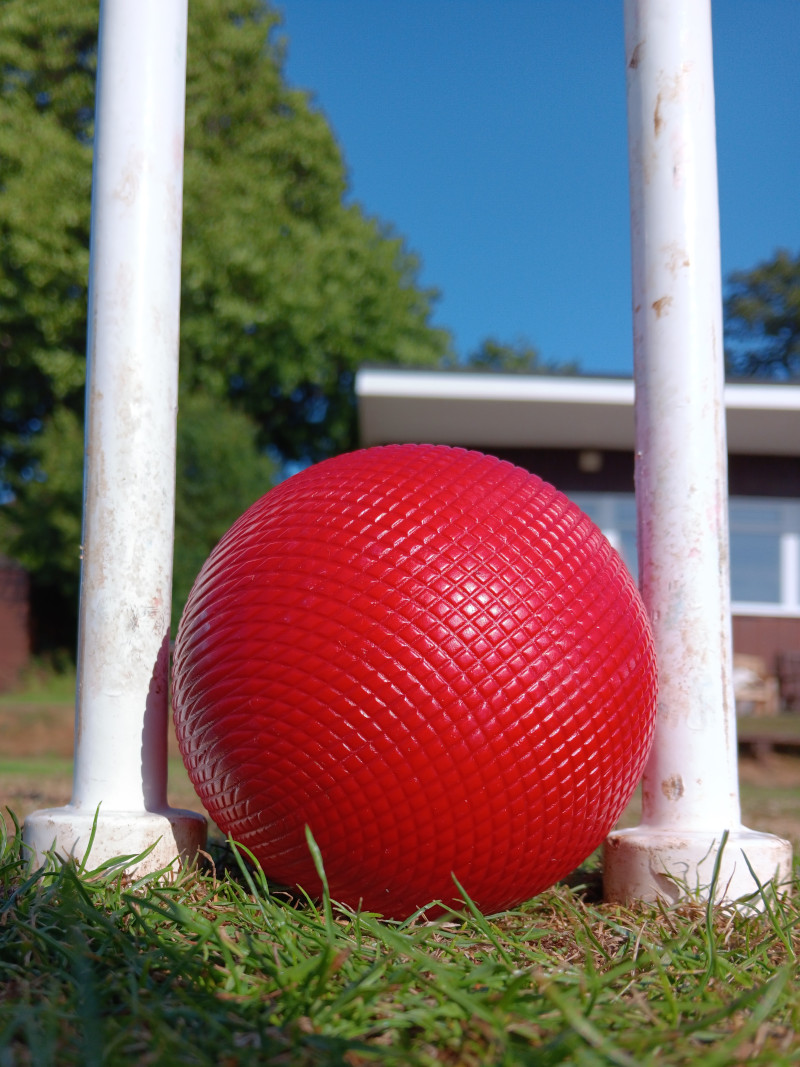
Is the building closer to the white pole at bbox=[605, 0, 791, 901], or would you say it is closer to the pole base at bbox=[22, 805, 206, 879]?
the white pole at bbox=[605, 0, 791, 901]

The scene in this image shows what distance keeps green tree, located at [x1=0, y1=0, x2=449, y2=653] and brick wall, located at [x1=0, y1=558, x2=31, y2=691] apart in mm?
390

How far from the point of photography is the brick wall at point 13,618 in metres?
16.9

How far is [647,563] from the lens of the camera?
3.14 m

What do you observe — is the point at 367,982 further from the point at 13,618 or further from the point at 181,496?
the point at 13,618

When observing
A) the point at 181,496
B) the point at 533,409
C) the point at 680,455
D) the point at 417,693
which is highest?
the point at 533,409

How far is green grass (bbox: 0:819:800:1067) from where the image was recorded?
1.56 meters

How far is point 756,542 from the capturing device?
14.6m

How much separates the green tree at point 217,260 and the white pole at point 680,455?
14.6 metres

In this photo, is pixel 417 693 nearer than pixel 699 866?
Yes

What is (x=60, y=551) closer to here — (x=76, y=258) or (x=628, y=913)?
(x=76, y=258)

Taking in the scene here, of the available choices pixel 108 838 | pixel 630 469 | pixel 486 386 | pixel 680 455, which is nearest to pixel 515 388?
pixel 486 386

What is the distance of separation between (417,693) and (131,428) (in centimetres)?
144

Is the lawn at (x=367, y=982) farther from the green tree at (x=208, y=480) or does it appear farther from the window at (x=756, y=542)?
the green tree at (x=208, y=480)

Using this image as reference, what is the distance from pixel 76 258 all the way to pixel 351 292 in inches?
250
